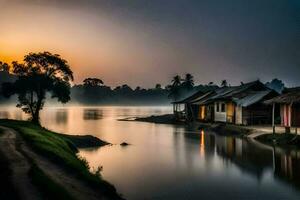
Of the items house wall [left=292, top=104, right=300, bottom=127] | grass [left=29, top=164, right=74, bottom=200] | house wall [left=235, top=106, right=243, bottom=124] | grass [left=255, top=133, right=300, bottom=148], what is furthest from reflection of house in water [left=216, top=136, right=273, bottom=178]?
grass [left=29, top=164, right=74, bottom=200]

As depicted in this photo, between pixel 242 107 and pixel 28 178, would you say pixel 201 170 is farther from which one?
pixel 242 107

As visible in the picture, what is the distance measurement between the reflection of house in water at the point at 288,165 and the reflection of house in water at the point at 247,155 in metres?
0.62

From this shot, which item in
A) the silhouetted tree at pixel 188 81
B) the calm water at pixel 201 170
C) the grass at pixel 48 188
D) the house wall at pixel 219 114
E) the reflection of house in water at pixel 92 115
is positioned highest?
the silhouetted tree at pixel 188 81

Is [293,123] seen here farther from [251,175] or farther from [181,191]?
[181,191]

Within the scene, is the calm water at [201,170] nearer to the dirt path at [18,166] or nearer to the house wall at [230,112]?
the dirt path at [18,166]

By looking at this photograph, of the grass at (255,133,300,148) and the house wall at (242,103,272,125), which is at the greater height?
the house wall at (242,103,272,125)

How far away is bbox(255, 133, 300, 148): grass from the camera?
3277 cm

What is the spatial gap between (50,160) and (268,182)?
12233 mm

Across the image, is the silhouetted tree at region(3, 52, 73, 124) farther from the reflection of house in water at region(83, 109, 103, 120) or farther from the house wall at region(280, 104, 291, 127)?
the reflection of house in water at region(83, 109, 103, 120)

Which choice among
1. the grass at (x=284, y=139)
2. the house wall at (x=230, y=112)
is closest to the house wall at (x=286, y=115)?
the grass at (x=284, y=139)

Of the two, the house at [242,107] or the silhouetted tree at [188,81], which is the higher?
the silhouetted tree at [188,81]

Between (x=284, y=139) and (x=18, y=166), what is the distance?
84.5 feet

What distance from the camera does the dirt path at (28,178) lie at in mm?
12984

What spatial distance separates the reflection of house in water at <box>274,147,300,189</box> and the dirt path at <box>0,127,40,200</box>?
1360cm
